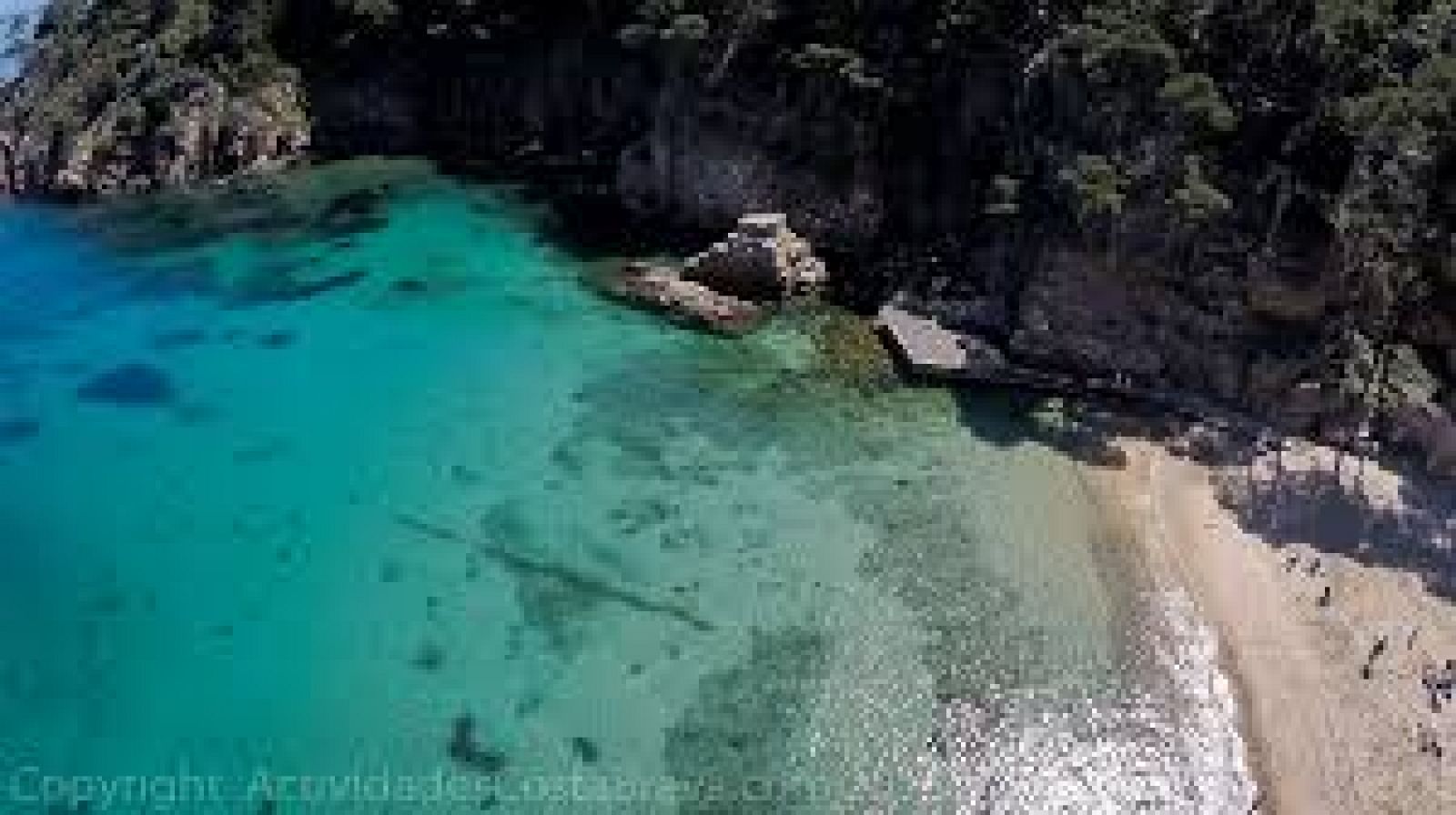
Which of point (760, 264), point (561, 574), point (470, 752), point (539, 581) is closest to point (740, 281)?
point (760, 264)

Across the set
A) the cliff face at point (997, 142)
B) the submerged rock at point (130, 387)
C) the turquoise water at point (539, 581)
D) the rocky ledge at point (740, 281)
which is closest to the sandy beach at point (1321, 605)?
the turquoise water at point (539, 581)

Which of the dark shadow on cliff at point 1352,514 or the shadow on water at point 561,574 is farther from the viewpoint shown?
the dark shadow on cliff at point 1352,514

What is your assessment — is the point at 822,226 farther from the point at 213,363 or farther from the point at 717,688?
the point at 717,688

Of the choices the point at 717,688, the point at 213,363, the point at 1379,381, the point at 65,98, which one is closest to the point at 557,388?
the point at 213,363

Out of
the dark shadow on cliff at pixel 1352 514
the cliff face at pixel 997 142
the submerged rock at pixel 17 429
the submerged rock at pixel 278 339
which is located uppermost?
the cliff face at pixel 997 142

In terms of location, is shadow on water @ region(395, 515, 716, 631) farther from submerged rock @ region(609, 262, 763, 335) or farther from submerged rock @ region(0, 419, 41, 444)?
submerged rock @ region(0, 419, 41, 444)

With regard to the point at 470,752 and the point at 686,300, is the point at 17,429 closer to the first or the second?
the point at 686,300

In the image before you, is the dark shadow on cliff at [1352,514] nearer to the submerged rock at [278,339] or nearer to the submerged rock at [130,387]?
the submerged rock at [278,339]

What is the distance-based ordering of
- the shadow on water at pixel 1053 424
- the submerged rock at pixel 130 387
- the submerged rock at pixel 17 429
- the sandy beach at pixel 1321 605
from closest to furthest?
the sandy beach at pixel 1321 605, the shadow on water at pixel 1053 424, the submerged rock at pixel 17 429, the submerged rock at pixel 130 387
